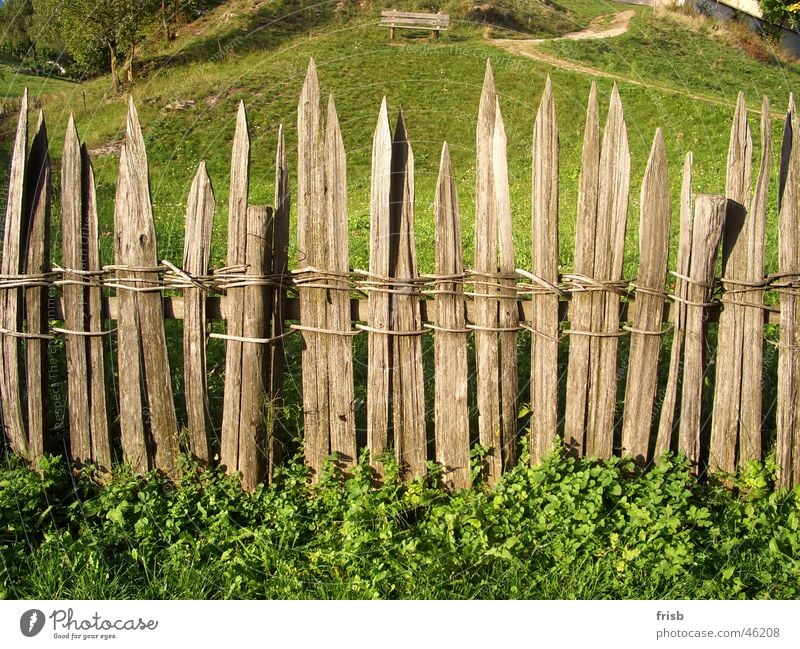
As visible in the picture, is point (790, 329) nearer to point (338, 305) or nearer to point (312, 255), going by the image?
point (338, 305)

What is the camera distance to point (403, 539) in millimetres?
3844

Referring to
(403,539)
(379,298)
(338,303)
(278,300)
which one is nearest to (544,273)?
(379,298)

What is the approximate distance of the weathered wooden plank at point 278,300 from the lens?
13.3ft

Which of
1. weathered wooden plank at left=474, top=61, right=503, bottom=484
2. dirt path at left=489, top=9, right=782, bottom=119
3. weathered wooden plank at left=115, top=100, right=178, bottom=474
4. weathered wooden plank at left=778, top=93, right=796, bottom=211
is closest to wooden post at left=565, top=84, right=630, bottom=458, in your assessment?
weathered wooden plank at left=474, top=61, right=503, bottom=484

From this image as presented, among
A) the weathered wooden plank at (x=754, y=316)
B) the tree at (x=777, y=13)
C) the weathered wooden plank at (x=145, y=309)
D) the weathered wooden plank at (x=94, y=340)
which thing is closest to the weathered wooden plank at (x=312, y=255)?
the weathered wooden plank at (x=145, y=309)

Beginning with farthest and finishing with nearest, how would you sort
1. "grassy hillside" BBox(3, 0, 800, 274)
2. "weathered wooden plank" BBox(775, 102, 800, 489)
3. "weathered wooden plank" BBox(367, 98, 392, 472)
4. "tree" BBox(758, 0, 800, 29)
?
"tree" BBox(758, 0, 800, 29) → "grassy hillside" BBox(3, 0, 800, 274) → "weathered wooden plank" BBox(775, 102, 800, 489) → "weathered wooden plank" BBox(367, 98, 392, 472)

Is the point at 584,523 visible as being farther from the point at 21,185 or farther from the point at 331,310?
the point at 21,185

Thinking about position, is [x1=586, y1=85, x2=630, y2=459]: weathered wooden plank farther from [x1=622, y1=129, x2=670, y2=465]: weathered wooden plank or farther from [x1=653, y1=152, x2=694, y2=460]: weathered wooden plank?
[x1=653, y1=152, x2=694, y2=460]: weathered wooden plank

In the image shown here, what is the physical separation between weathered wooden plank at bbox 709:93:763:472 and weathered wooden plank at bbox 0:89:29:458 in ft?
13.4

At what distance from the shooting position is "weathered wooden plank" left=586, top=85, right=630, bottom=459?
4.03m

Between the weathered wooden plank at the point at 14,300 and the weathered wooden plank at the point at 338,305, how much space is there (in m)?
1.74

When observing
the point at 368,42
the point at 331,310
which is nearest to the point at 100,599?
the point at 331,310

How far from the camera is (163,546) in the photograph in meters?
3.92

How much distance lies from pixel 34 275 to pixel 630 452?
12.1ft
